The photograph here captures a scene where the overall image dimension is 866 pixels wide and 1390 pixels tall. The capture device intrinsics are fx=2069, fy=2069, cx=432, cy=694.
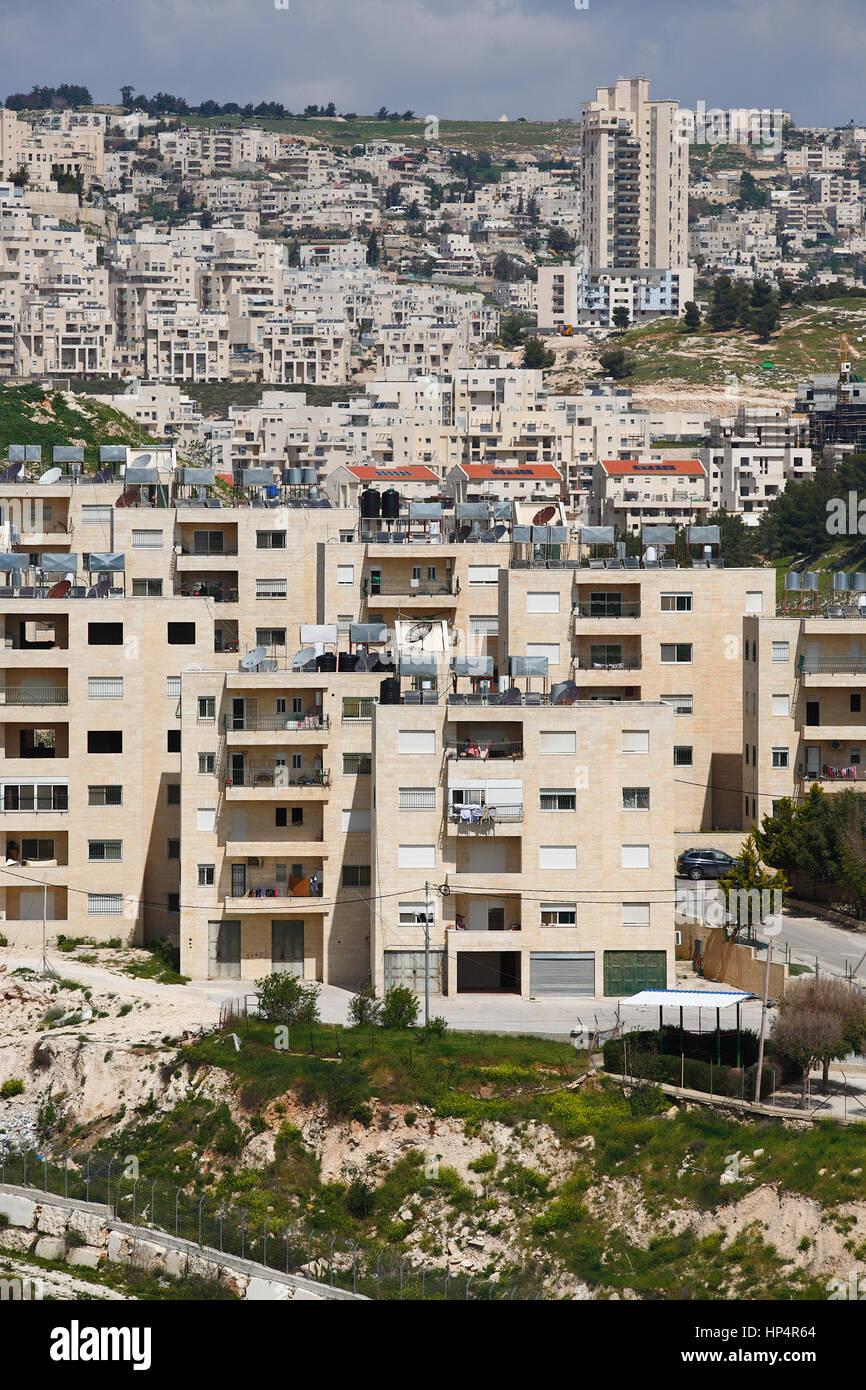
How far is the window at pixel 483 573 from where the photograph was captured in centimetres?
6344

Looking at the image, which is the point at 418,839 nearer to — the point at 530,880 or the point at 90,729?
the point at 530,880

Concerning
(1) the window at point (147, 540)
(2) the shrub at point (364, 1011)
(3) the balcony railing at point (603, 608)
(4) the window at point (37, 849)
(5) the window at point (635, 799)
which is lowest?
(2) the shrub at point (364, 1011)

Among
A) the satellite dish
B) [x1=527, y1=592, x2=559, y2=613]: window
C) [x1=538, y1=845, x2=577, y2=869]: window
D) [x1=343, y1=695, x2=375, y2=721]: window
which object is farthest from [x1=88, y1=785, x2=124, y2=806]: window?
[x1=527, y1=592, x2=559, y2=613]: window

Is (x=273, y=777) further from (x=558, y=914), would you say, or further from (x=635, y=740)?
(x=635, y=740)

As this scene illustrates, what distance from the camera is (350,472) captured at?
131 meters

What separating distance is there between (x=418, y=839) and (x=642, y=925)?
533 centimetres

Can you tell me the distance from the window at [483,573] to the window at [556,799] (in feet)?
59.6

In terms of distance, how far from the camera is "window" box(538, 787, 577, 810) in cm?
4609

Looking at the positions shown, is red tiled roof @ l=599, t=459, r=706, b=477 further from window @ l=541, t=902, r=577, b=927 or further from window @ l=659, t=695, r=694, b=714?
window @ l=541, t=902, r=577, b=927

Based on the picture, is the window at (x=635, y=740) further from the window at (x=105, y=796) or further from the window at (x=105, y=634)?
the window at (x=105, y=634)

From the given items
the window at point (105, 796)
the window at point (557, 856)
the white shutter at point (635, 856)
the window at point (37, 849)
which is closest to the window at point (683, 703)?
the white shutter at point (635, 856)
